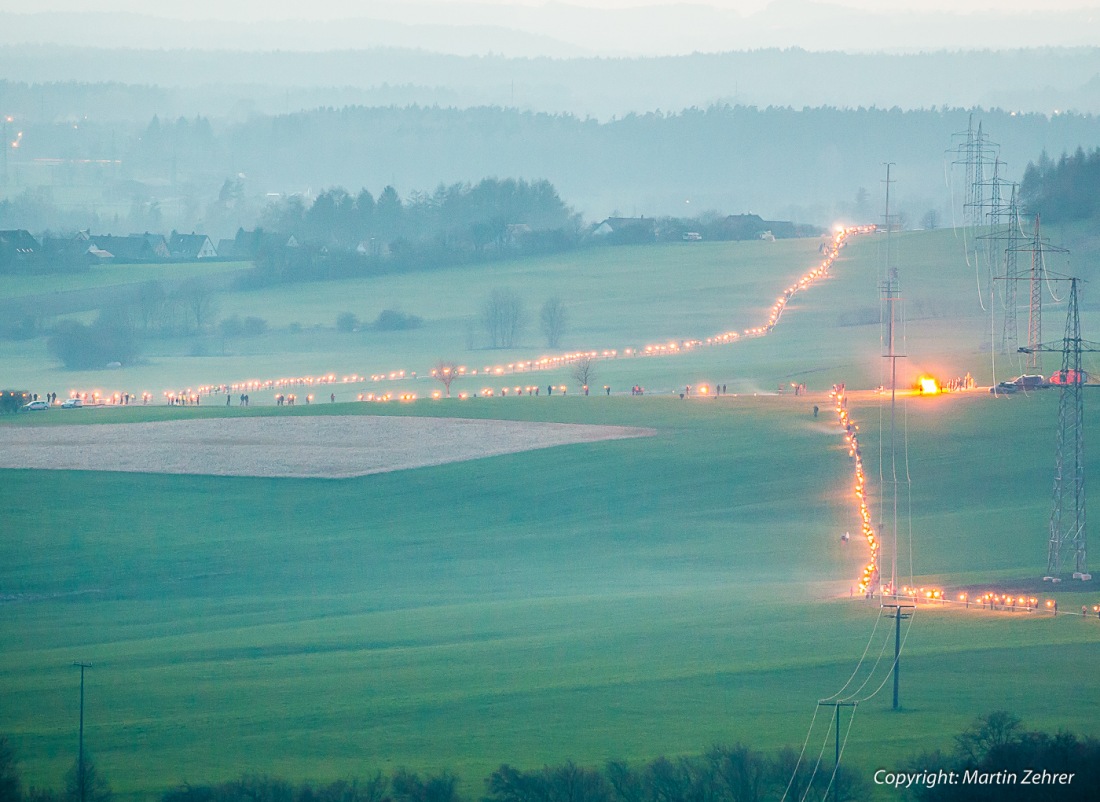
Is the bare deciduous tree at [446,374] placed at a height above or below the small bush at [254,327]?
below

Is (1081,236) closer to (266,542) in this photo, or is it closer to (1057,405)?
(1057,405)

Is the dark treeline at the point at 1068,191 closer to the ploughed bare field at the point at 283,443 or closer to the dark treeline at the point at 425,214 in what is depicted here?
the dark treeline at the point at 425,214

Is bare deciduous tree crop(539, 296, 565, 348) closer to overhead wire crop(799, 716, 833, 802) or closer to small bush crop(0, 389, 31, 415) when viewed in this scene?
small bush crop(0, 389, 31, 415)

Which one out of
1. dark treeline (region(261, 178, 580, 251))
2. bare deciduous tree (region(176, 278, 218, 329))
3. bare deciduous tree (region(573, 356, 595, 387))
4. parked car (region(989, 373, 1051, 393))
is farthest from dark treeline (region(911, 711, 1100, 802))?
dark treeline (region(261, 178, 580, 251))

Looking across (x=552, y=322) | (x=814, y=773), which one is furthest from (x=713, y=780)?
(x=552, y=322)

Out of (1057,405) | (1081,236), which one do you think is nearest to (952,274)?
(1081,236)

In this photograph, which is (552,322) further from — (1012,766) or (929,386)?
(1012,766)

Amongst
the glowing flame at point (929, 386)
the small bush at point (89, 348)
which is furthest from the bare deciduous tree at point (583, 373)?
the small bush at point (89, 348)
